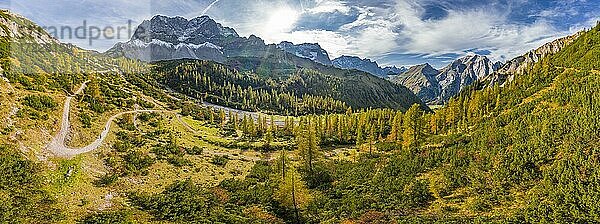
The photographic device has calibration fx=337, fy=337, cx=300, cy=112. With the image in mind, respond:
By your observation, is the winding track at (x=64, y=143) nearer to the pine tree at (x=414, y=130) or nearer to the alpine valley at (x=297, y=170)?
the alpine valley at (x=297, y=170)

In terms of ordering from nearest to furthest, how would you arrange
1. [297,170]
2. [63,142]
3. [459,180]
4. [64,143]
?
[459,180]
[64,143]
[63,142]
[297,170]

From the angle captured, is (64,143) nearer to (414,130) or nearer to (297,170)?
(297,170)

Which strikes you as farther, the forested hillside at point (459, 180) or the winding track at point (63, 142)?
the winding track at point (63, 142)

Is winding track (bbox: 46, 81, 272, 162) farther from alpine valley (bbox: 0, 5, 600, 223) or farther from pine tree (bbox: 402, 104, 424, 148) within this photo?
pine tree (bbox: 402, 104, 424, 148)

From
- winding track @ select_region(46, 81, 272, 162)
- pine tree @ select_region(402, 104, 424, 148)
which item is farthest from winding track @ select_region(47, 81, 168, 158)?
pine tree @ select_region(402, 104, 424, 148)

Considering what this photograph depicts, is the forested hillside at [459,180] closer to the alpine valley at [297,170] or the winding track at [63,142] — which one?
the alpine valley at [297,170]

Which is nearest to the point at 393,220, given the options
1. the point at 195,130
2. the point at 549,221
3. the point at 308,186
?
the point at 549,221

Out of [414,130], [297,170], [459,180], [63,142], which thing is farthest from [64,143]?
[414,130]

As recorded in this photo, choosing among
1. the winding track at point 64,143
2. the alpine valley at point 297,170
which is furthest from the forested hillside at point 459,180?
the winding track at point 64,143

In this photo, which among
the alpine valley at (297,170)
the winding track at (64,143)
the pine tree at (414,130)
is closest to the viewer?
the alpine valley at (297,170)

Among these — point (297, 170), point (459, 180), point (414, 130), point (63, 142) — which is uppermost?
point (414, 130)

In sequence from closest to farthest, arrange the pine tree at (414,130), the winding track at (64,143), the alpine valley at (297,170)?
the alpine valley at (297,170), the winding track at (64,143), the pine tree at (414,130)

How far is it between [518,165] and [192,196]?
49.4 m

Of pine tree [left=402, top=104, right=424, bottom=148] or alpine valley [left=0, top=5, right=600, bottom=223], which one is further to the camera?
pine tree [left=402, top=104, right=424, bottom=148]
